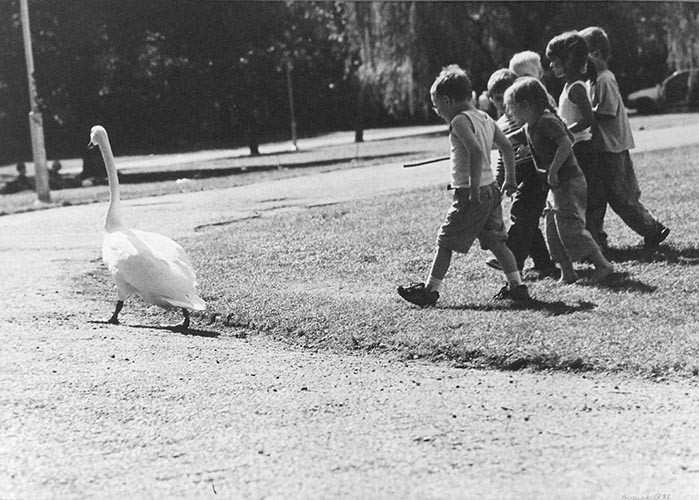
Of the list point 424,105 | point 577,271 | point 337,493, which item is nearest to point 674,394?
point 337,493

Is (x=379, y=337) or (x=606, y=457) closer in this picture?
(x=606, y=457)

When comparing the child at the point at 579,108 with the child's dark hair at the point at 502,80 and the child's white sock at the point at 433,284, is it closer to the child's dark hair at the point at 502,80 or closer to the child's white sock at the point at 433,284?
the child's dark hair at the point at 502,80

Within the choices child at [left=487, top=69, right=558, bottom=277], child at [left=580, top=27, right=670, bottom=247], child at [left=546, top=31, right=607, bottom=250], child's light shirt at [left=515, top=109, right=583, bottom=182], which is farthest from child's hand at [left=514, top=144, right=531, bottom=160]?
child at [left=580, top=27, right=670, bottom=247]

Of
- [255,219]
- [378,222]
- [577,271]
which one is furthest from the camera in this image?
[255,219]

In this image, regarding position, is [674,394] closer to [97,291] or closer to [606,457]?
[606,457]

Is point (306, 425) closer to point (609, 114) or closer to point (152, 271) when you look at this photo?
point (152, 271)

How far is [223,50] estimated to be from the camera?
2714 centimetres

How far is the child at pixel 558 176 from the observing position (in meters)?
7.15

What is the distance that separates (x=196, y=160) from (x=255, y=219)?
18.4 meters

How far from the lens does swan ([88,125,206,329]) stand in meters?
6.86

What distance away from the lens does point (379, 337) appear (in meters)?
6.29

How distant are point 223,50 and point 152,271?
20959mm

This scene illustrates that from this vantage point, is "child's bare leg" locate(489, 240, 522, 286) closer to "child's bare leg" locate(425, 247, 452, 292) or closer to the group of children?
the group of children

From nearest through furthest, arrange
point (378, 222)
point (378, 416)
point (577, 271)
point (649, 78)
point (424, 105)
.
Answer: point (378, 416) < point (577, 271) < point (378, 222) < point (424, 105) < point (649, 78)
